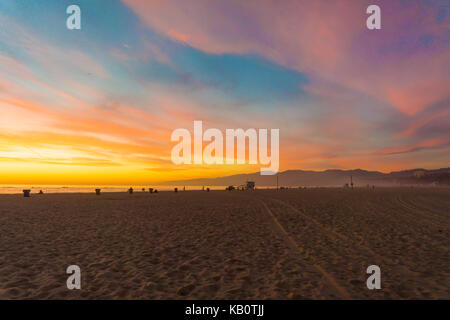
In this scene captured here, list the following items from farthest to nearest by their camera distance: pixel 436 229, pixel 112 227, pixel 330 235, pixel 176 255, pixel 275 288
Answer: pixel 112 227
pixel 436 229
pixel 330 235
pixel 176 255
pixel 275 288

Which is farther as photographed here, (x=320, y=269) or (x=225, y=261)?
Result: (x=225, y=261)

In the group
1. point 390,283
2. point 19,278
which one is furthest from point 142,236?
point 390,283

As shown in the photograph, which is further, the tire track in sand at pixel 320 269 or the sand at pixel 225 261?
the sand at pixel 225 261

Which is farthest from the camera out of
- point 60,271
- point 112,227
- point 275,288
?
point 112,227

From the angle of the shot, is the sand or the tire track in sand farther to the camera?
the sand

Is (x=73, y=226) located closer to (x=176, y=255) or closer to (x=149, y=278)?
(x=176, y=255)

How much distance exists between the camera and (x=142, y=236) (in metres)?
12.3
